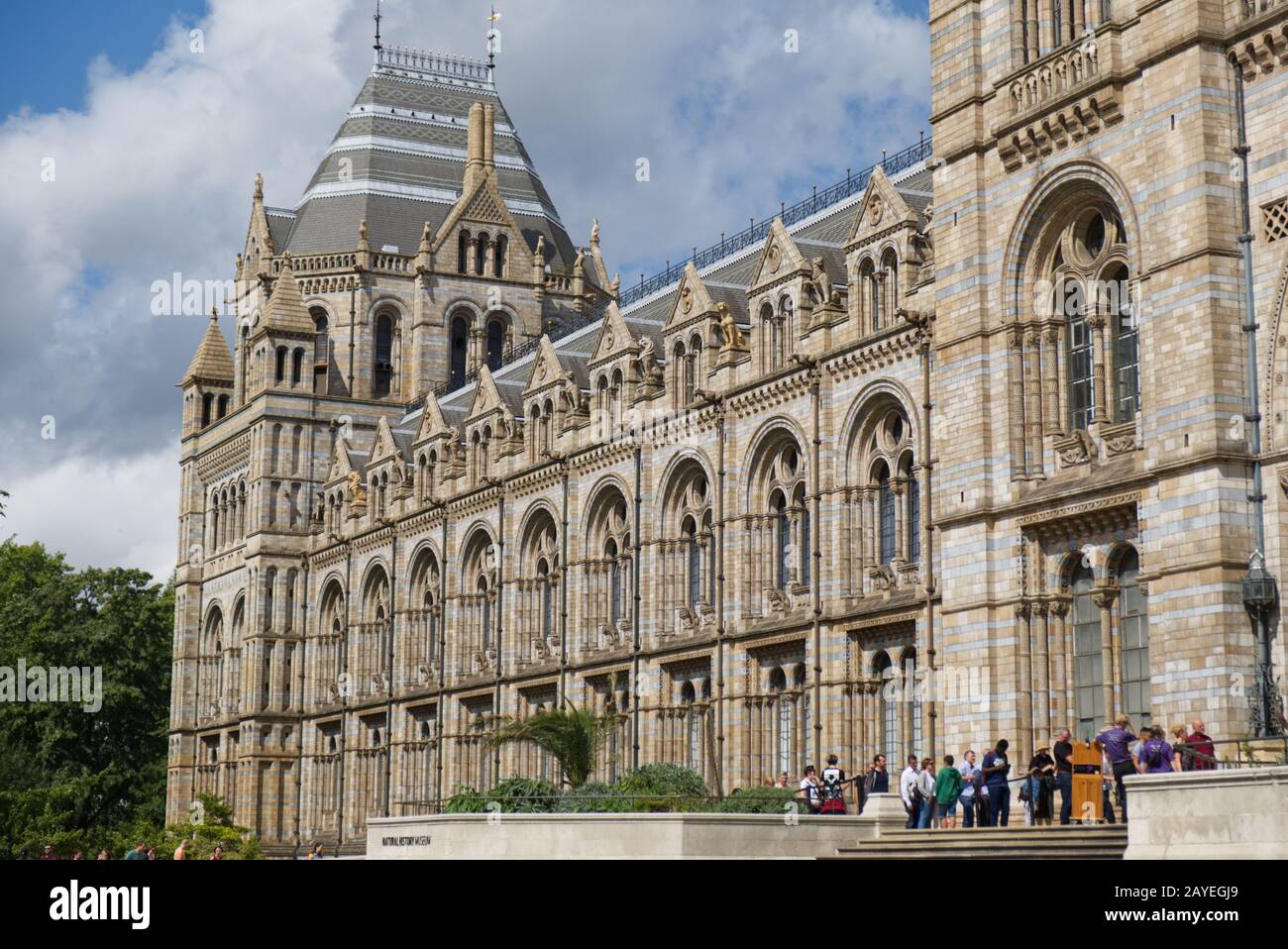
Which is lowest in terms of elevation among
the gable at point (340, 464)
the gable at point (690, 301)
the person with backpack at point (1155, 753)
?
the person with backpack at point (1155, 753)

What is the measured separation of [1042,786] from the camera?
104 ft

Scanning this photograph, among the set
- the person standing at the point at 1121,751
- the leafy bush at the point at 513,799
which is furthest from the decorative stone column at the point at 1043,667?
the leafy bush at the point at 513,799

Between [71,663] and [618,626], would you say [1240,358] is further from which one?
[71,663]

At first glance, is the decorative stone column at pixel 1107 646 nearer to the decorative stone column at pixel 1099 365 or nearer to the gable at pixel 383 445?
the decorative stone column at pixel 1099 365

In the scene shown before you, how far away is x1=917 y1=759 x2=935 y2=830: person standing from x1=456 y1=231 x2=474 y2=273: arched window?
5675 cm

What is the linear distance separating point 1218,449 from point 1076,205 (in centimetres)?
656

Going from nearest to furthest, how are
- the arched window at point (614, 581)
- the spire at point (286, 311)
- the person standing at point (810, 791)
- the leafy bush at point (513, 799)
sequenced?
the person standing at point (810, 791) → the leafy bush at point (513, 799) → the arched window at point (614, 581) → the spire at point (286, 311)

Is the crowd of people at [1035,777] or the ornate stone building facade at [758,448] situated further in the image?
the ornate stone building facade at [758,448]

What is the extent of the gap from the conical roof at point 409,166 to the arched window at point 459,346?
437cm

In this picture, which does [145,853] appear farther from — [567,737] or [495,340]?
[495,340]

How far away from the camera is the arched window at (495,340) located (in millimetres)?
87875

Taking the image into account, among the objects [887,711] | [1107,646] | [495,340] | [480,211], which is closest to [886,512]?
[887,711]

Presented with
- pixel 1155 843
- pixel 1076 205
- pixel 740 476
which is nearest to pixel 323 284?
pixel 740 476

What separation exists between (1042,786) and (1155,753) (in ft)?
13.4
